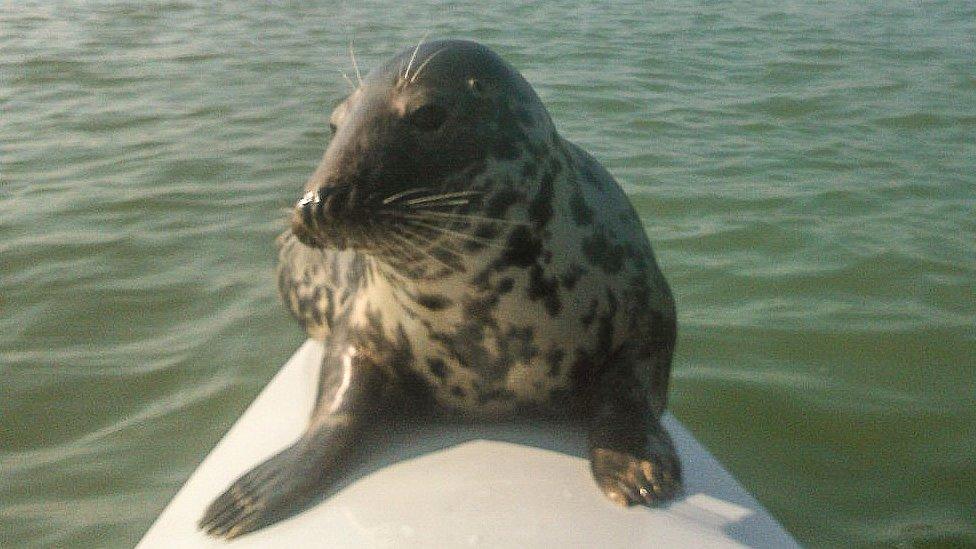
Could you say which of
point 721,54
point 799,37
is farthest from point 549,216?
point 799,37

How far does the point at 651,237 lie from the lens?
18.2ft

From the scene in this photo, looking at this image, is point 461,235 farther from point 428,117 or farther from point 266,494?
point 266,494

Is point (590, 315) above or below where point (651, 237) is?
above

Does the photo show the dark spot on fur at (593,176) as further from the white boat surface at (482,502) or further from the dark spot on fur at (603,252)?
the white boat surface at (482,502)

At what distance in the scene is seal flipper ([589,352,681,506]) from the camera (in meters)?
2.44

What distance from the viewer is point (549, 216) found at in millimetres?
2678

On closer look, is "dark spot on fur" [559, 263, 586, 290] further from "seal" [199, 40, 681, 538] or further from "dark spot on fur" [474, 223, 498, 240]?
"dark spot on fur" [474, 223, 498, 240]

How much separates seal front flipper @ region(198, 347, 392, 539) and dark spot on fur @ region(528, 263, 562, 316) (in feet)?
1.41

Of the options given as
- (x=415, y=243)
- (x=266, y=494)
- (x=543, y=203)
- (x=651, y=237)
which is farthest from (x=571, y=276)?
(x=651, y=237)

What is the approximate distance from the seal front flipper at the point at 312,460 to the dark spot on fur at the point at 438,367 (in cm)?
12

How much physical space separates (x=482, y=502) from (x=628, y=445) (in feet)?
1.24

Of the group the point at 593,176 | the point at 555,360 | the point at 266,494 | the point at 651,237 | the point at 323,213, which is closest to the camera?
the point at 323,213

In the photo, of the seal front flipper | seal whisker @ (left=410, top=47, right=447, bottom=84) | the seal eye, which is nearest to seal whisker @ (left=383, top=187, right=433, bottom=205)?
the seal eye

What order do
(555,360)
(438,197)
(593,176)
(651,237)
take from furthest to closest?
(651,237)
(593,176)
(555,360)
(438,197)
